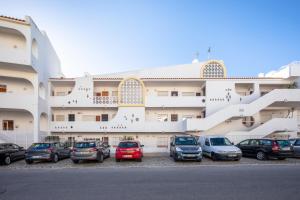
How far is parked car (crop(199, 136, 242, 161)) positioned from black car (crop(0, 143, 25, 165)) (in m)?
13.8

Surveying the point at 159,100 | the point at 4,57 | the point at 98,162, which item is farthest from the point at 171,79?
the point at 4,57

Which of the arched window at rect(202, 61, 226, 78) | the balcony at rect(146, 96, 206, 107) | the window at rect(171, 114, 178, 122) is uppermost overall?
the arched window at rect(202, 61, 226, 78)

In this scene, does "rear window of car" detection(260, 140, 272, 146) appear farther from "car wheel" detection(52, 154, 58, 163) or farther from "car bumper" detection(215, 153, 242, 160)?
"car wheel" detection(52, 154, 58, 163)

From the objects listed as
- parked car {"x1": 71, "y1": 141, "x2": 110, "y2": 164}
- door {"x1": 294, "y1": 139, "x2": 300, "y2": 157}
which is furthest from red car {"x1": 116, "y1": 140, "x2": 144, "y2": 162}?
door {"x1": 294, "y1": 139, "x2": 300, "y2": 157}

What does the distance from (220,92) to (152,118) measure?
8.17 metres

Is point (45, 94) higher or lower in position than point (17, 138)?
higher

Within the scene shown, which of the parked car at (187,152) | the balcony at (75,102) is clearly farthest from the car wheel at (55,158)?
the balcony at (75,102)

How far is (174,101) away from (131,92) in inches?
189

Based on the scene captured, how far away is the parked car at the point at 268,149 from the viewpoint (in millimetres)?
17328

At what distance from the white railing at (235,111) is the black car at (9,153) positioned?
14.9 metres

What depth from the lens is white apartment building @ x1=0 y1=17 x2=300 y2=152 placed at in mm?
24266

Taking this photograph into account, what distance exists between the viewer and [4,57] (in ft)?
71.1

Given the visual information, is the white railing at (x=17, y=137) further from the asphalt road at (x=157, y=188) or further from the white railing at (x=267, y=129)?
the white railing at (x=267, y=129)

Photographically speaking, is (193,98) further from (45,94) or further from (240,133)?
(45,94)
